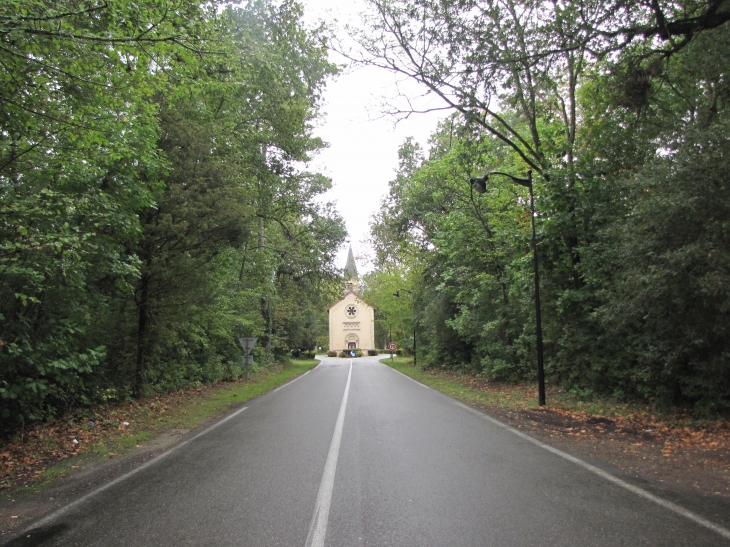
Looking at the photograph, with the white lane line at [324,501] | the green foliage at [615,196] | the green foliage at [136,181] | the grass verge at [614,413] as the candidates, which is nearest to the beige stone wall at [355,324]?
the green foliage at [136,181]

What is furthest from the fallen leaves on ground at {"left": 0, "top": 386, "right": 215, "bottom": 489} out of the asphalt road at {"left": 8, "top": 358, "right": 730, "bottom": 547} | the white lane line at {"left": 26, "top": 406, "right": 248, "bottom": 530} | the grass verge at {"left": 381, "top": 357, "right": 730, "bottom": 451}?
the grass verge at {"left": 381, "top": 357, "right": 730, "bottom": 451}

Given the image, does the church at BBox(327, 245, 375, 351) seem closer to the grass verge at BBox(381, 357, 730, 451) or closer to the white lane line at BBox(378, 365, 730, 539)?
the grass verge at BBox(381, 357, 730, 451)

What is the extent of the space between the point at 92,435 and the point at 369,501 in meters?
6.31

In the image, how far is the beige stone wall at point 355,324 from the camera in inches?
3127

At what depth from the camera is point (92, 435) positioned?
859 centimetres

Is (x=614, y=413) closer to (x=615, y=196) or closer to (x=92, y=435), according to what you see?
(x=615, y=196)

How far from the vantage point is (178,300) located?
514 inches

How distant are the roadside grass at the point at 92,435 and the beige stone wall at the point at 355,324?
6557 cm

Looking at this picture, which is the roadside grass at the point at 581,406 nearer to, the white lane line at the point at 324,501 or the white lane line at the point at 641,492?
the white lane line at the point at 641,492

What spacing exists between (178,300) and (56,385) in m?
4.42

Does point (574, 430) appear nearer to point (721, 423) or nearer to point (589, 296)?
point (721, 423)

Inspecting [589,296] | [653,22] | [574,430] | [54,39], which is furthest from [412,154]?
[54,39]

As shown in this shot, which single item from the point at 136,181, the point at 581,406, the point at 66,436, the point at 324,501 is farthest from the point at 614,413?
the point at 136,181

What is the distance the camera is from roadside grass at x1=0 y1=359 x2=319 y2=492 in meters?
6.44
